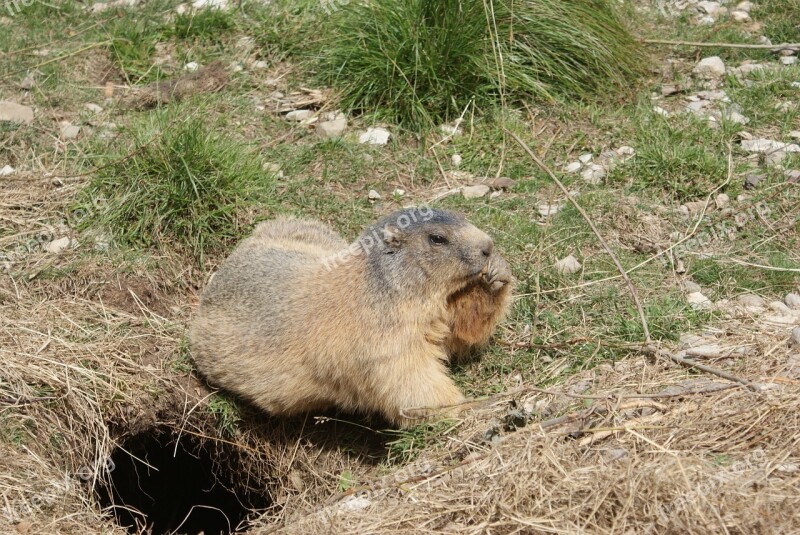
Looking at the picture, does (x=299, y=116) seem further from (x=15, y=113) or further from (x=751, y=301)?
(x=751, y=301)

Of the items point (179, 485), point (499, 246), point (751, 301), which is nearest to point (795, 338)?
point (751, 301)

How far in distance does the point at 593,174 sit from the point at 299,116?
3.02m

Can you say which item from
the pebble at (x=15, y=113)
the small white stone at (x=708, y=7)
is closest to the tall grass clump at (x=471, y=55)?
the small white stone at (x=708, y=7)

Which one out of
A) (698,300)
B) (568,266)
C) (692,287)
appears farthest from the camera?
(568,266)

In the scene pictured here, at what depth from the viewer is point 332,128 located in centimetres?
884

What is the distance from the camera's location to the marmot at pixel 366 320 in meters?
6.12

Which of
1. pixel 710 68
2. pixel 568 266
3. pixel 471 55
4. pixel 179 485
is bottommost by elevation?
pixel 179 485

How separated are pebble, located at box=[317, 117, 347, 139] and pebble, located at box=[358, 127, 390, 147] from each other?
0.73 feet

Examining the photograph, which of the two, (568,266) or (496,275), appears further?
(568,266)

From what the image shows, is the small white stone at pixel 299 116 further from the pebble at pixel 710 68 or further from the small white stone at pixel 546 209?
the pebble at pixel 710 68

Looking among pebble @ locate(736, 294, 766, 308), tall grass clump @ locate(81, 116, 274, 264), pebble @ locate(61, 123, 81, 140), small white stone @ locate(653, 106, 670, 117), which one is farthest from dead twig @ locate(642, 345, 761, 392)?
pebble @ locate(61, 123, 81, 140)

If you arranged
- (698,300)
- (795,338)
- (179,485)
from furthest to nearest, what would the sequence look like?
(179,485), (698,300), (795,338)

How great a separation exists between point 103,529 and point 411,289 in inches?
104

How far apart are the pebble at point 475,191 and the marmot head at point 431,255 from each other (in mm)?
1888
